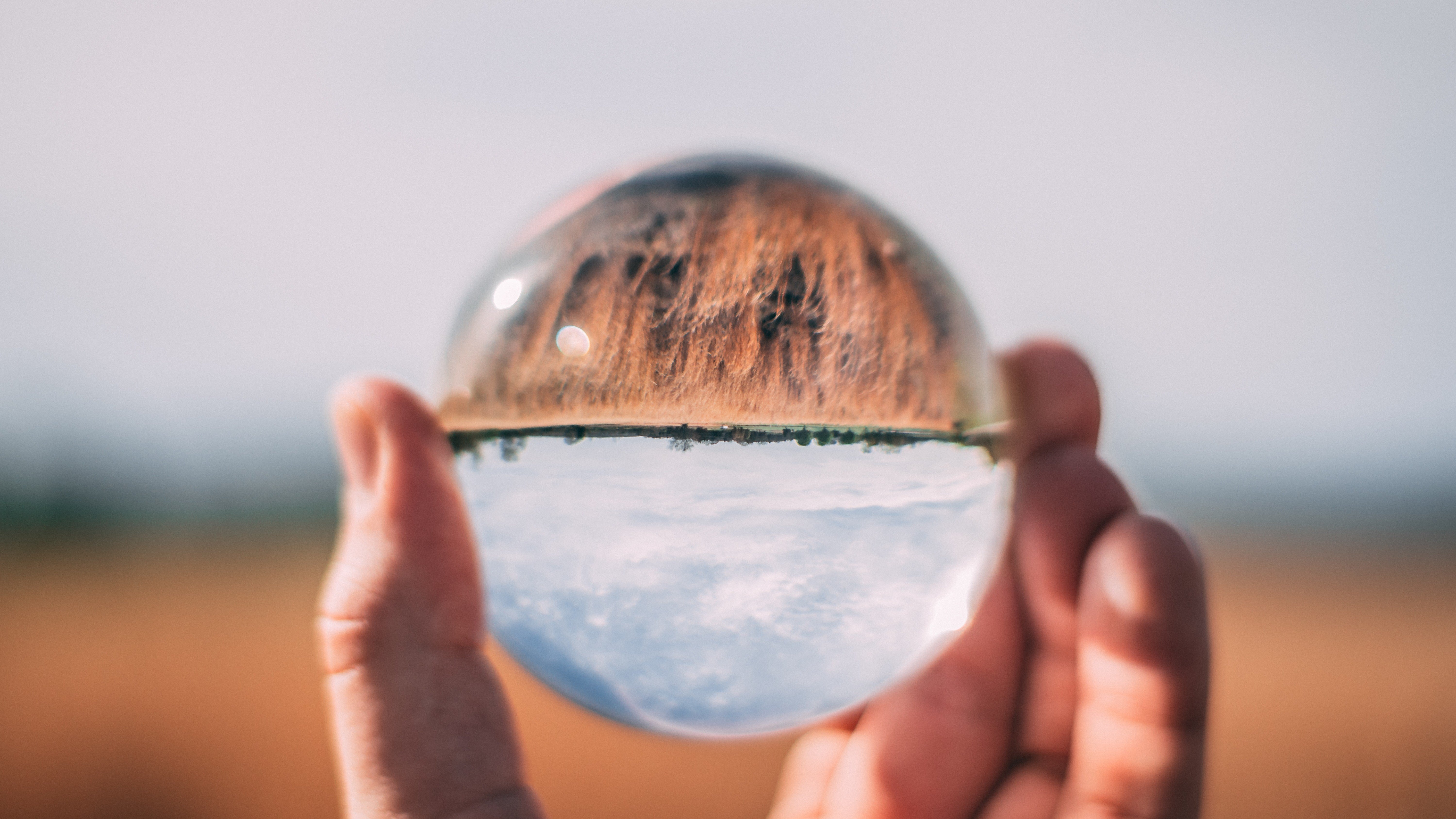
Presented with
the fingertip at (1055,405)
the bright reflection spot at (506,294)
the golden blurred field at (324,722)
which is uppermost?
the bright reflection spot at (506,294)

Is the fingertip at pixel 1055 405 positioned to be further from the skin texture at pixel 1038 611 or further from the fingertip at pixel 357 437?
the fingertip at pixel 357 437

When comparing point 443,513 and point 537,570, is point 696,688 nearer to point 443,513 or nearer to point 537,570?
point 537,570

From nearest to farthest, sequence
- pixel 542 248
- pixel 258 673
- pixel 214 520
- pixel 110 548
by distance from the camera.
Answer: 1. pixel 542 248
2. pixel 258 673
3. pixel 110 548
4. pixel 214 520

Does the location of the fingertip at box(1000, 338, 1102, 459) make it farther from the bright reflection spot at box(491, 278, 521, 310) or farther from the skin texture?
the bright reflection spot at box(491, 278, 521, 310)

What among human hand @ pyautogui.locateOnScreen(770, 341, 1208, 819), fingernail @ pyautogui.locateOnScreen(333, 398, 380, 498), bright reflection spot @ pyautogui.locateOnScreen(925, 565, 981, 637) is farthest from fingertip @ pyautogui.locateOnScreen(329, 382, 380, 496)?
human hand @ pyautogui.locateOnScreen(770, 341, 1208, 819)

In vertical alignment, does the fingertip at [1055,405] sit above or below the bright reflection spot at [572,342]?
below

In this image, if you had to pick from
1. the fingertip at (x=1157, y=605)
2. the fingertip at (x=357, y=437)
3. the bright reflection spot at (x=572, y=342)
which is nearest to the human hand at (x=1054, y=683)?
the fingertip at (x=1157, y=605)

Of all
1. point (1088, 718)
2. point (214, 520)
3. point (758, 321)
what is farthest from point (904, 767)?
point (214, 520)
